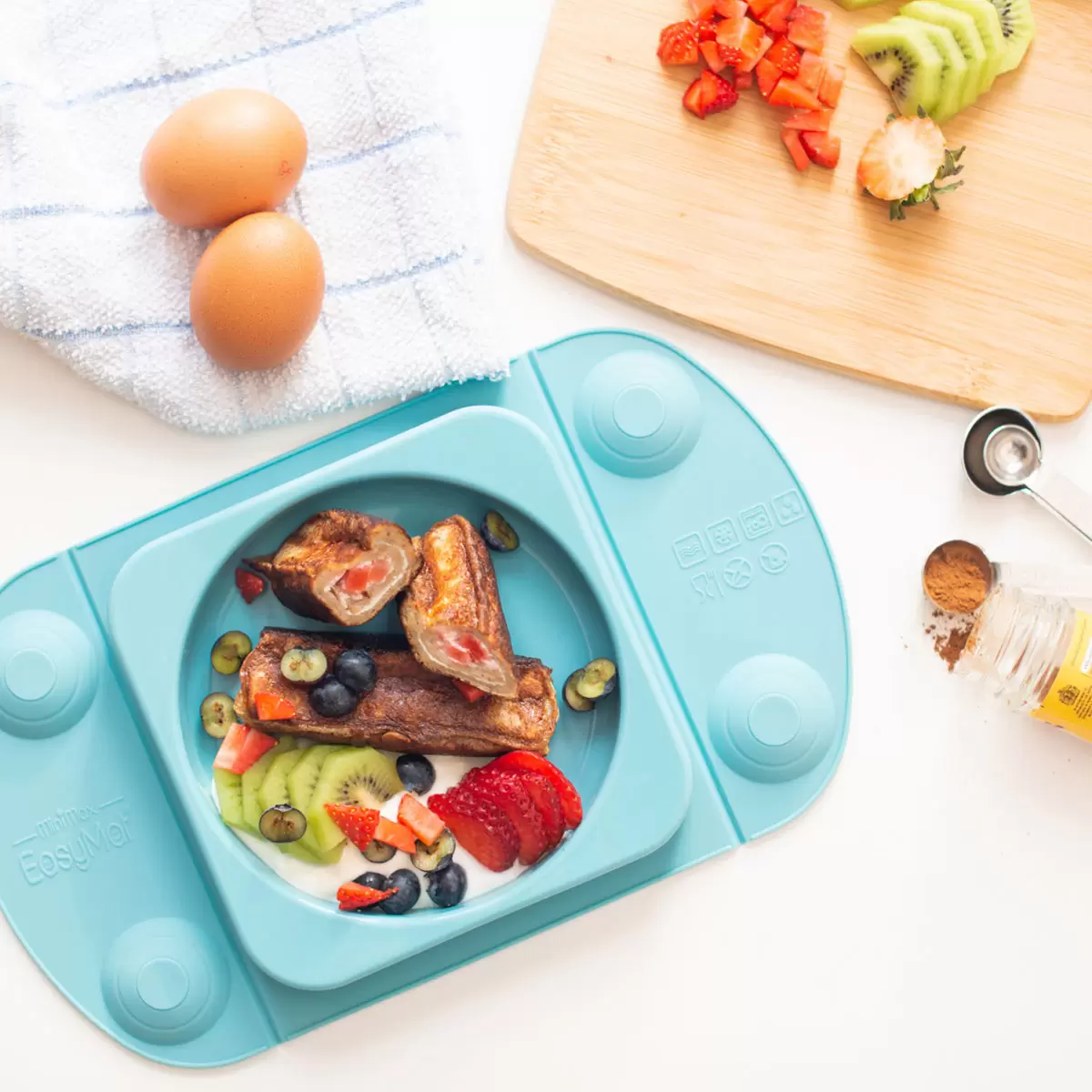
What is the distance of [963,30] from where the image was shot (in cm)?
125

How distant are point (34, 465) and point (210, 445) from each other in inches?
8.4

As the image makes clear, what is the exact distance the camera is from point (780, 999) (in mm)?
1346

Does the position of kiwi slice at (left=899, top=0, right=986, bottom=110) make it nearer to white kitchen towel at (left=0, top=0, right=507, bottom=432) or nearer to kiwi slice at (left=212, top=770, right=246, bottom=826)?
white kitchen towel at (left=0, top=0, right=507, bottom=432)

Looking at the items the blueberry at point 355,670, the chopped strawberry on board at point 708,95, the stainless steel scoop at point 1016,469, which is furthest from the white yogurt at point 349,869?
the chopped strawberry on board at point 708,95

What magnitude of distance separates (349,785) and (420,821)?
9 cm

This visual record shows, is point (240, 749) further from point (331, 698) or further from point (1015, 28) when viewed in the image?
point (1015, 28)

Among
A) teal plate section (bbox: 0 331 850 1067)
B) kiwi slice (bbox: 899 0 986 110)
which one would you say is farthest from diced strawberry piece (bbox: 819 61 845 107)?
teal plate section (bbox: 0 331 850 1067)

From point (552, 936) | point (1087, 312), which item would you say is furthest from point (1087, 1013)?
point (1087, 312)

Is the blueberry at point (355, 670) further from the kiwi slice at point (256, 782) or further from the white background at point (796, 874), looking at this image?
the white background at point (796, 874)

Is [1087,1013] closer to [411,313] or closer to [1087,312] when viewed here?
[1087,312]

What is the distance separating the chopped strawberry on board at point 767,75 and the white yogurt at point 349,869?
0.94 metres

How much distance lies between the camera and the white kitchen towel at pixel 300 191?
4.14 feet

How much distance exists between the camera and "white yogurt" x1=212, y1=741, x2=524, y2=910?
4.02 ft

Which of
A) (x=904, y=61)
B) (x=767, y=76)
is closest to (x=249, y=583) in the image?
(x=767, y=76)
